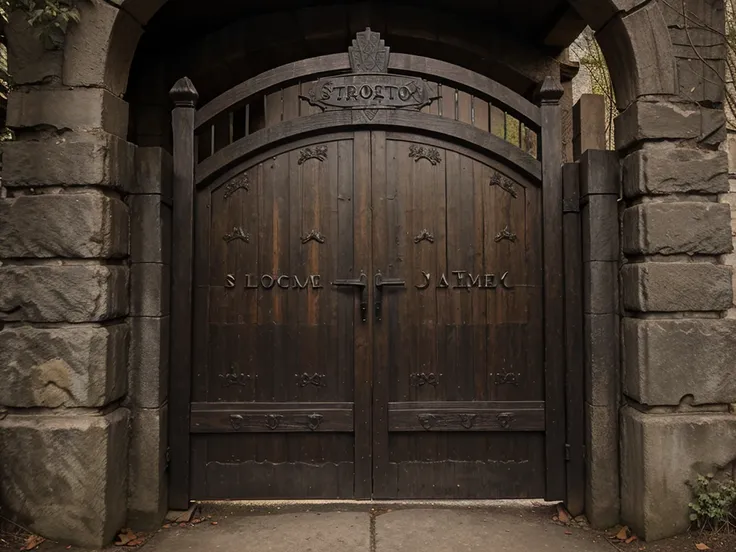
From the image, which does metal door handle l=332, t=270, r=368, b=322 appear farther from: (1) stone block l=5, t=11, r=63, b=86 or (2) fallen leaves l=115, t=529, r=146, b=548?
(1) stone block l=5, t=11, r=63, b=86

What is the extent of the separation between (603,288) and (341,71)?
2164 millimetres

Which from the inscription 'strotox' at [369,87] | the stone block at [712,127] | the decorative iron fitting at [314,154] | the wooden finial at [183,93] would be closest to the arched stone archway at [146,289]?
the stone block at [712,127]

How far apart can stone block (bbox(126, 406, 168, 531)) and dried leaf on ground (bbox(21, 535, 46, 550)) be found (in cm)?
45

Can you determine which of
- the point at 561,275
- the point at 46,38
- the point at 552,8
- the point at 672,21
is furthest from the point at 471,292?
the point at 46,38

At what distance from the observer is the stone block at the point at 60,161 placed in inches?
116

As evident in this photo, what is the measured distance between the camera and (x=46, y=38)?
117 inches

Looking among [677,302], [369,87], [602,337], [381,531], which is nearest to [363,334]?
[381,531]

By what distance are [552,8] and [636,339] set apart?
292 cm

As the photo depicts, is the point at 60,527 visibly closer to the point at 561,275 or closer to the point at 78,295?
the point at 78,295

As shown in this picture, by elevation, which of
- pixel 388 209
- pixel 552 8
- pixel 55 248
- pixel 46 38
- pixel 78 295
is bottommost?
pixel 78 295

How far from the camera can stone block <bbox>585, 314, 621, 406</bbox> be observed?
127 inches

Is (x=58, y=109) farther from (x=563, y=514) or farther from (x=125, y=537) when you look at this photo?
(x=563, y=514)

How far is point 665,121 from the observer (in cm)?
308

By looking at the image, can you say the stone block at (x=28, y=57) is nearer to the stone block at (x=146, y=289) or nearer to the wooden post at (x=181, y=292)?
the wooden post at (x=181, y=292)
